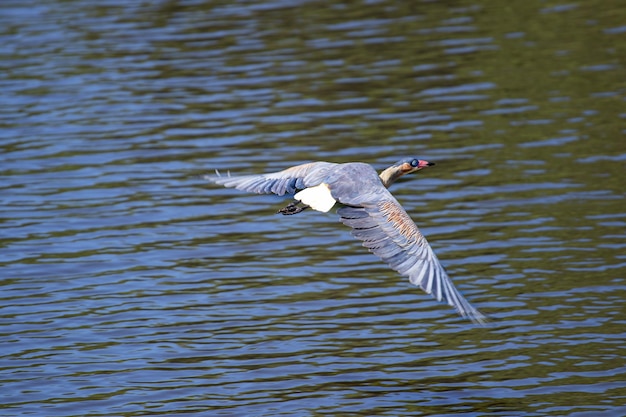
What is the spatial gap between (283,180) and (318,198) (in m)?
0.63

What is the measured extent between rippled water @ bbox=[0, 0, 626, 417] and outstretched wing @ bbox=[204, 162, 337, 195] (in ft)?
4.36

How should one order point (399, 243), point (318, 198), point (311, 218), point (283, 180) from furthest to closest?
point (311, 218)
point (283, 180)
point (318, 198)
point (399, 243)

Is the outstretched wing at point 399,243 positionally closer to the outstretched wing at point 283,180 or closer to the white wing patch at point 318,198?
the white wing patch at point 318,198

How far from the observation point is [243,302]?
9.80 metres

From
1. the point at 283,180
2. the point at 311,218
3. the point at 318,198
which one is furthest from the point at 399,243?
the point at 311,218

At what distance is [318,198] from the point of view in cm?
784

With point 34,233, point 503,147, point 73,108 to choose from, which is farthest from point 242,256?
point 73,108

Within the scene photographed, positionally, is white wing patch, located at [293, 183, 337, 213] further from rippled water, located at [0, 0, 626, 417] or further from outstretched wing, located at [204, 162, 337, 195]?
rippled water, located at [0, 0, 626, 417]

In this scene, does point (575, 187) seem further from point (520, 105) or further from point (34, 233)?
point (34, 233)

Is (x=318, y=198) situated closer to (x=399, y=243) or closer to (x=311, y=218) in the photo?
(x=399, y=243)

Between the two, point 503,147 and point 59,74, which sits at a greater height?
point 59,74

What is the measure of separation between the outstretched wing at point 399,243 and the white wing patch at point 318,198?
10cm

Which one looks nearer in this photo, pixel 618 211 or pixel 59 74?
pixel 618 211

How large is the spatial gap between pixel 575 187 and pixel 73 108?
313 inches
